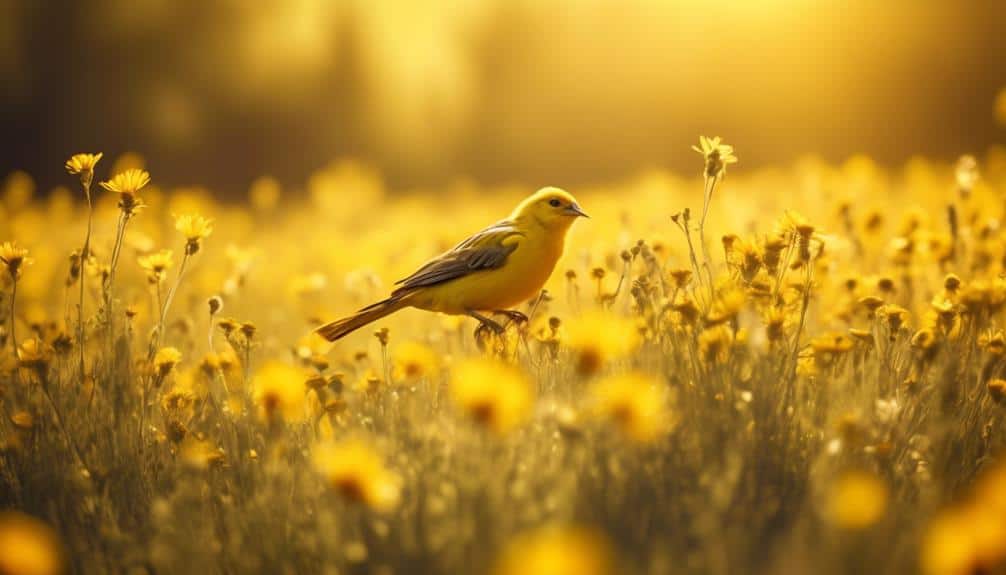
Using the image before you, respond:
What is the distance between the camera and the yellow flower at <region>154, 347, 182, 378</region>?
3305 millimetres

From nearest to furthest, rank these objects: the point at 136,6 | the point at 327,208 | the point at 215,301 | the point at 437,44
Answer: the point at 215,301 → the point at 327,208 → the point at 136,6 → the point at 437,44

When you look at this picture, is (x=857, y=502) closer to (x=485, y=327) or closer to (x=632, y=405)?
(x=632, y=405)

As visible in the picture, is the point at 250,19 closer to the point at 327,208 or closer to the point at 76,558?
the point at 327,208

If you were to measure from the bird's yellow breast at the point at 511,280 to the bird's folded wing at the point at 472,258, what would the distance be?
0.03 metres

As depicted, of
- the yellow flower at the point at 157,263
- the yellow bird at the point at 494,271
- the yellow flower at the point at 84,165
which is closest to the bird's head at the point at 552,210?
the yellow bird at the point at 494,271

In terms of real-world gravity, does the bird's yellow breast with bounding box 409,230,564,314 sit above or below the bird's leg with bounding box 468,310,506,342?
above

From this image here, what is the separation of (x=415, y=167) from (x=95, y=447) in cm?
988

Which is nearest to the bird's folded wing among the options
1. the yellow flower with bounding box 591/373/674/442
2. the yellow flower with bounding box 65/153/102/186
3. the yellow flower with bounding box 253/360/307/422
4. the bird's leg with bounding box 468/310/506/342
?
the bird's leg with bounding box 468/310/506/342

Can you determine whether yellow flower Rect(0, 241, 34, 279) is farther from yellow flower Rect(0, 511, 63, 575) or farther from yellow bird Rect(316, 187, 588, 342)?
yellow flower Rect(0, 511, 63, 575)

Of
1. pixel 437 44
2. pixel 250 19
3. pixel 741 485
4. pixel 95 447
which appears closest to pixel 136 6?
pixel 250 19

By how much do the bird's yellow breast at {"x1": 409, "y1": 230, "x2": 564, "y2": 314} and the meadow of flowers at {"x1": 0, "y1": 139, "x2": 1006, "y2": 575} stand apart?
0.16 metres

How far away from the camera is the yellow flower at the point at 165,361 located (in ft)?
10.8

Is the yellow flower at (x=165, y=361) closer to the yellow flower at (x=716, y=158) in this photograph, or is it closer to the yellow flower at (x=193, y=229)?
the yellow flower at (x=193, y=229)

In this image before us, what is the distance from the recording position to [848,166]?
7.93 meters
